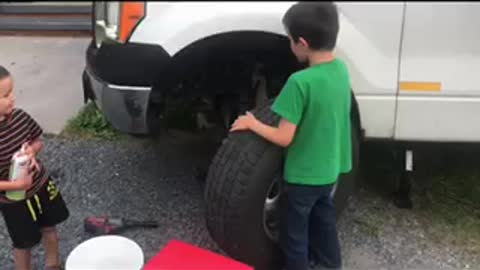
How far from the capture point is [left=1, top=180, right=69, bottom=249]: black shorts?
2.59 meters

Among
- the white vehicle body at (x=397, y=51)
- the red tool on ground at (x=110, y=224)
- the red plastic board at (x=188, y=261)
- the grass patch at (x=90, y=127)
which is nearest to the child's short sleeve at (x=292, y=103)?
the white vehicle body at (x=397, y=51)

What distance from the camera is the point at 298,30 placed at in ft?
7.13

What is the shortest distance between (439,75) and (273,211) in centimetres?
89

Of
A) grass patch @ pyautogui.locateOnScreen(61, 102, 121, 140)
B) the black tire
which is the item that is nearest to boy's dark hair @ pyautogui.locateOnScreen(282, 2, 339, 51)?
the black tire

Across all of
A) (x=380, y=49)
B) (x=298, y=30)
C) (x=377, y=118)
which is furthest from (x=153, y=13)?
(x=377, y=118)

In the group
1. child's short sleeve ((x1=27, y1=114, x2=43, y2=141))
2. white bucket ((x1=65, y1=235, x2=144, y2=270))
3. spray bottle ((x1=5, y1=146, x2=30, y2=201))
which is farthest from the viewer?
white bucket ((x1=65, y1=235, x2=144, y2=270))

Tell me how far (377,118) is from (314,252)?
0.65m

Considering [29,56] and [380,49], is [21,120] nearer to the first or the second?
[380,49]

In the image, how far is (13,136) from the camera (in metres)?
2.51

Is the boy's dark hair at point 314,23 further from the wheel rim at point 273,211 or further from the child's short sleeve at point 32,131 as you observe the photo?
the child's short sleeve at point 32,131

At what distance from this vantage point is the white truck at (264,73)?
2.40 metres

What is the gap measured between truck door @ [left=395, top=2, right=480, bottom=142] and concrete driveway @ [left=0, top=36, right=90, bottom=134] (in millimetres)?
2457

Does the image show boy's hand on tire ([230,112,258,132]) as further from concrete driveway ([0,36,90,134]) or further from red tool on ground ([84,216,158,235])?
concrete driveway ([0,36,90,134])

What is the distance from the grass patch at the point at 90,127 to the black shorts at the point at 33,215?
4.68 ft
